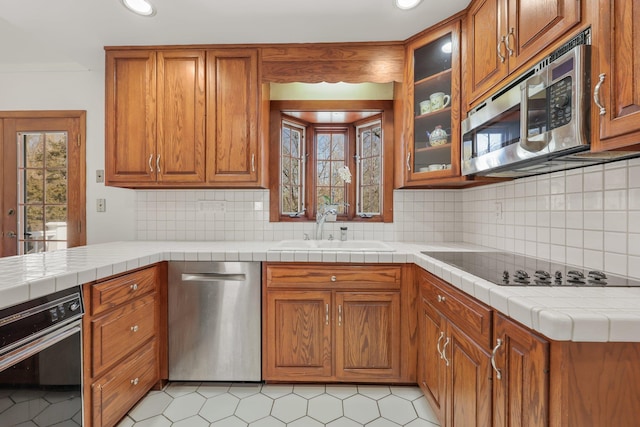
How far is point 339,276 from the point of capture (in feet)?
5.98

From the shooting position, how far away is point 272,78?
211 cm

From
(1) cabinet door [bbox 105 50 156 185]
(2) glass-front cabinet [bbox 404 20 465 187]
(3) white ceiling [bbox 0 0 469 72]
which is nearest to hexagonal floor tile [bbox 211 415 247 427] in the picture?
(1) cabinet door [bbox 105 50 156 185]

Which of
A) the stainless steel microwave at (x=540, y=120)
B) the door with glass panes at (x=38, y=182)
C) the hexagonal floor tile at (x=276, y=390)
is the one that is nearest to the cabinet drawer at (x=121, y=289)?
the hexagonal floor tile at (x=276, y=390)

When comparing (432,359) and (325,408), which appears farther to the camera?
(325,408)

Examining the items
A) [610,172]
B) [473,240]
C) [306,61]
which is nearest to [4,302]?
[306,61]

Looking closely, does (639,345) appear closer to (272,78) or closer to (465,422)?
(465,422)

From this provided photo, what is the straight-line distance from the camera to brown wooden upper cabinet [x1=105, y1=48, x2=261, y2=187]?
2.11 metres

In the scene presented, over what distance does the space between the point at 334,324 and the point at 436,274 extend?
0.70 meters

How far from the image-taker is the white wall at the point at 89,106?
249 cm

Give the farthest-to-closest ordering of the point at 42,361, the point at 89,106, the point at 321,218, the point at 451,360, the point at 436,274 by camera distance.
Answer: the point at 89,106 < the point at 321,218 < the point at 436,274 < the point at 451,360 < the point at 42,361

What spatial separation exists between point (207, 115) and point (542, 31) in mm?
1861

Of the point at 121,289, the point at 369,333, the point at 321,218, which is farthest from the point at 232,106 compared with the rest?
the point at 369,333

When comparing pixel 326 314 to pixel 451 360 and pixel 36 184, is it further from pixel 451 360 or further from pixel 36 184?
pixel 36 184

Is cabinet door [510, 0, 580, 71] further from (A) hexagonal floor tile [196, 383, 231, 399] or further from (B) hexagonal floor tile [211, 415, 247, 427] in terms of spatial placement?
(A) hexagonal floor tile [196, 383, 231, 399]
